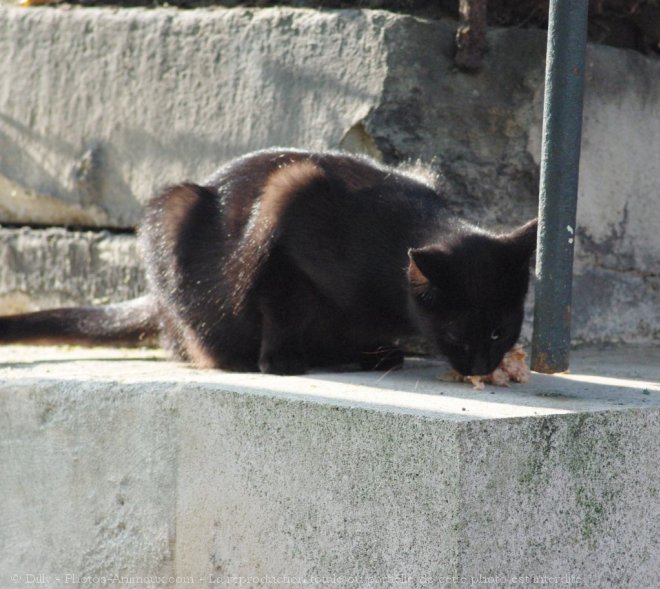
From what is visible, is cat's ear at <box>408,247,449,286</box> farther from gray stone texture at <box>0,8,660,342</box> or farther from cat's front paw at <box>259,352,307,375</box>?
gray stone texture at <box>0,8,660,342</box>

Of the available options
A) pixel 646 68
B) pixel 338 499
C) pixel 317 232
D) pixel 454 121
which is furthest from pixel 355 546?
pixel 646 68

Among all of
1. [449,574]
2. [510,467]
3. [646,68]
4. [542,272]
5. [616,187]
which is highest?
[646,68]

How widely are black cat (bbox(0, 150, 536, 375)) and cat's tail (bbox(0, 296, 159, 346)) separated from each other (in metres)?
0.26

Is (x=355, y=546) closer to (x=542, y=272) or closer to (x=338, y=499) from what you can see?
(x=338, y=499)

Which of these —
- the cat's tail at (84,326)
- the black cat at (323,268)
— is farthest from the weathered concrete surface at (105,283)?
the black cat at (323,268)

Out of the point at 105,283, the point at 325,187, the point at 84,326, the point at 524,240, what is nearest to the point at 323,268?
the point at 325,187

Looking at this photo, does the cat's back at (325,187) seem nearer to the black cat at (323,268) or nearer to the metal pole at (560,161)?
the black cat at (323,268)

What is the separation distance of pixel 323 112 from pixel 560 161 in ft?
3.75

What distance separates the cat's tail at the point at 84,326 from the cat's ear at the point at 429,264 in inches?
51.8

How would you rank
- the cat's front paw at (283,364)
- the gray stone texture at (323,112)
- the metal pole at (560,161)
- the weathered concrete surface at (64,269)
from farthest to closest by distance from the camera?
the weathered concrete surface at (64,269) < the gray stone texture at (323,112) < the cat's front paw at (283,364) < the metal pole at (560,161)

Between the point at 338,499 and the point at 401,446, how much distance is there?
0.22 m

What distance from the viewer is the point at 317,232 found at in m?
3.18

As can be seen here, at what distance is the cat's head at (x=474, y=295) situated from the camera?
Answer: 2896mm

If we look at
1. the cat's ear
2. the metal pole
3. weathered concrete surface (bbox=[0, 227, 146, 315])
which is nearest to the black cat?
the cat's ear
